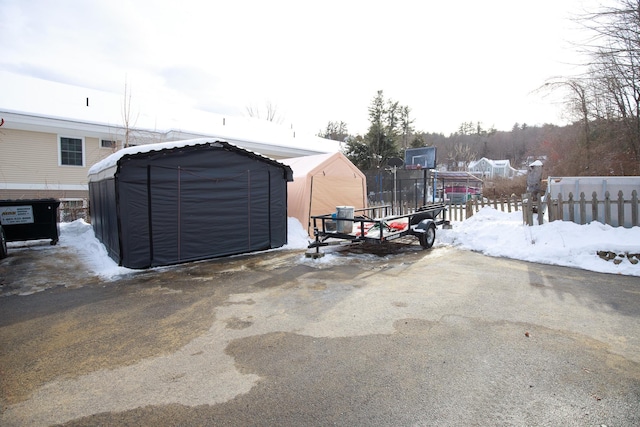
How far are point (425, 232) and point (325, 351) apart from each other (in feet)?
20.3

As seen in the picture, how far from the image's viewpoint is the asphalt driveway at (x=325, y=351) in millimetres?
2604

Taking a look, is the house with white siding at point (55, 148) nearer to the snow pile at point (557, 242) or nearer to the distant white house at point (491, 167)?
the snow pile at point (557, 242)

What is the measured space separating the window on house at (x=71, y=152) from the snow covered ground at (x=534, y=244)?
629cm

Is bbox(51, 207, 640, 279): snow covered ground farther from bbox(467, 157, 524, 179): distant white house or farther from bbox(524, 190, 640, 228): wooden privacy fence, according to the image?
bbox(467, 157, 524, 179): distant white house

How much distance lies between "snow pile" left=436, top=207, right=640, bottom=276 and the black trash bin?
11746 millimetres

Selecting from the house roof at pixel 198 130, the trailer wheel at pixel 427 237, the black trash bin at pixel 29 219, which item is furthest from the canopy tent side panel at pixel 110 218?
the house roof at pixel 198 130

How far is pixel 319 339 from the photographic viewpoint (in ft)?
12.6

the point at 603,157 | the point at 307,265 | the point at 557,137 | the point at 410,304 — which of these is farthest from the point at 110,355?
the point at 557,137

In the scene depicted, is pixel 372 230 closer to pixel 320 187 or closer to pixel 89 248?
pixel 320 187

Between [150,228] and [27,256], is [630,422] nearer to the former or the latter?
[150,228]

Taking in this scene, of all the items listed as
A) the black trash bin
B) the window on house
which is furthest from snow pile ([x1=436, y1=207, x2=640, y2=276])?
the window on house

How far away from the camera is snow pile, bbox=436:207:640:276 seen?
22.5ft

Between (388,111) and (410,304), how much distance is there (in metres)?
30.9

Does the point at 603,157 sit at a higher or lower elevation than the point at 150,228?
higher
